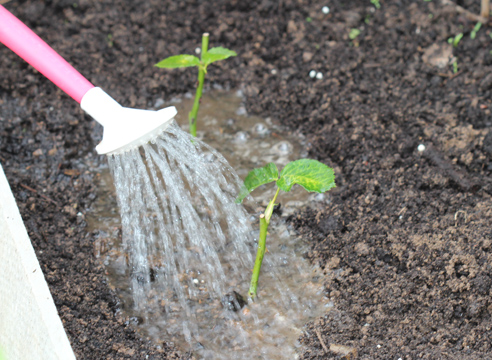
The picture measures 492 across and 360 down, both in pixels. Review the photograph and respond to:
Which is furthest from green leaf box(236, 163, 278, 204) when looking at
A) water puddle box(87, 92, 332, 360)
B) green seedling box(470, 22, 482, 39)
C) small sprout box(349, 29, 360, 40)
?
green seedling box(470, 22, 482, 39)

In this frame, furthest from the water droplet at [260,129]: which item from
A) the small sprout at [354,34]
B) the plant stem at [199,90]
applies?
the small sprout at [354,34]

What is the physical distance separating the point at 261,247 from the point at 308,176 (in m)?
0.23

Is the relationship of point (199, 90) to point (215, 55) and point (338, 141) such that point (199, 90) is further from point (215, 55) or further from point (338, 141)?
point (338, 141)

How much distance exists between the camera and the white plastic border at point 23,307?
3.59ft

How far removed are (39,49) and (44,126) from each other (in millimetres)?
816

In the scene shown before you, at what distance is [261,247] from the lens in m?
1.41

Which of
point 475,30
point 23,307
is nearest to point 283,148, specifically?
point 475,30

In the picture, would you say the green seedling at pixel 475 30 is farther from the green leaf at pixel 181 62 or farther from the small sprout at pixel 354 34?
the green leaf at pixel 181 62

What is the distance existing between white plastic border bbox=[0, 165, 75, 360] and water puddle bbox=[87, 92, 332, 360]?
15.5 inches

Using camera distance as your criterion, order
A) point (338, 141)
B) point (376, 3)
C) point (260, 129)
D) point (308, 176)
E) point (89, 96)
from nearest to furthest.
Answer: point (89, 96) → point (308, 176) → point (338, 141) → point (260, 129) → point (376, 3)

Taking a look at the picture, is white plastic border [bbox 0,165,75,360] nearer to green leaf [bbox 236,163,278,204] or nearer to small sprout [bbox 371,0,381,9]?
green leaf [bbox 236,163,278,204]

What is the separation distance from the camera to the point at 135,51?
2303mm

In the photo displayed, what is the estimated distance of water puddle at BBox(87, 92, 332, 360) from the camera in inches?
57.6

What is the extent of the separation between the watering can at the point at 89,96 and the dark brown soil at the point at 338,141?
0.52 meters
